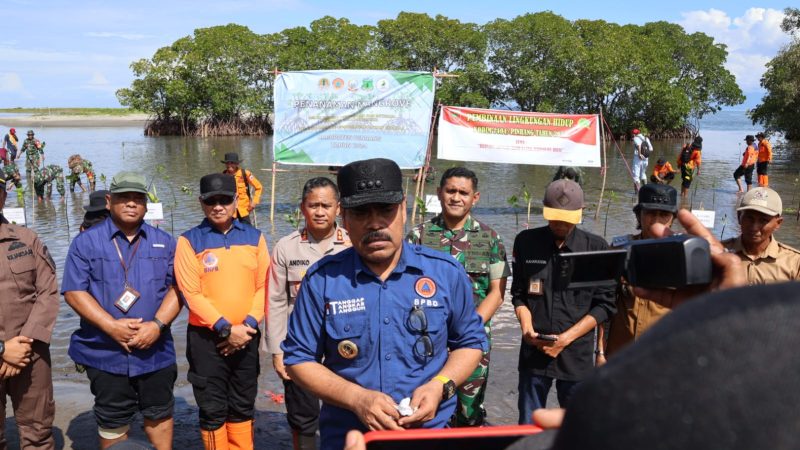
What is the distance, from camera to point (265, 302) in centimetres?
410

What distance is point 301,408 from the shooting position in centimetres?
395

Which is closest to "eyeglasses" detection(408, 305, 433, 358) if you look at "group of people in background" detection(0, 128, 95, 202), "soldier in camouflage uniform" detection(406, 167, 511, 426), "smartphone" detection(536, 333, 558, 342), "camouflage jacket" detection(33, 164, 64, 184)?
"soldier in camouflage uniform" detection(406, 167, 511, 426)

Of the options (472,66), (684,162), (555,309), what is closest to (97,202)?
(555,309)

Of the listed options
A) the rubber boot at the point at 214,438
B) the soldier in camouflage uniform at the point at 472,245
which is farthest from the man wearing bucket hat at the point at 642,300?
the rubber boot at the point at 214,438

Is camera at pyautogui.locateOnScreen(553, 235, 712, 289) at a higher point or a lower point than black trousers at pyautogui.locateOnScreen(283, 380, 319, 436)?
higher

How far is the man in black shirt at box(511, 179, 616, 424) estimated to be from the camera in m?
3.75

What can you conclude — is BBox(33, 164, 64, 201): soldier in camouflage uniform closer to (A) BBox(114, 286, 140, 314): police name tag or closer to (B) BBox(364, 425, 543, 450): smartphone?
(A) BBox(114, 286, 140, 314): police name tag

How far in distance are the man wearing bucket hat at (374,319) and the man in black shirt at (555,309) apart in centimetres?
149

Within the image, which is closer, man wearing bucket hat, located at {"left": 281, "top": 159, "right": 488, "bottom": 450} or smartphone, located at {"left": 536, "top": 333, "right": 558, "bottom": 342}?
man wearing bucket hat, located at {"left": 281, "top": 159, "right": 488, "bottom": 450}

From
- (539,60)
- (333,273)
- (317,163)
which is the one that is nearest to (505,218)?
(317,163)

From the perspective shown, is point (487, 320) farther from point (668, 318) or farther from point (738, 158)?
point (738, 158)

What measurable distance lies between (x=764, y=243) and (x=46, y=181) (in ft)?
54.2

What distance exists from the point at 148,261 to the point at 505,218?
34.9 ft

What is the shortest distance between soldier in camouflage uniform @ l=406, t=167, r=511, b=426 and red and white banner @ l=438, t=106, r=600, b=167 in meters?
7.39
